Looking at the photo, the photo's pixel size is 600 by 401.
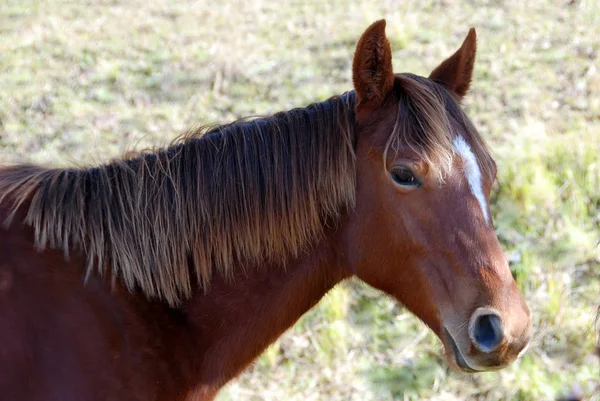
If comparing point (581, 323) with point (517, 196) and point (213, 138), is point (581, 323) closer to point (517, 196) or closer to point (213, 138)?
point (517, 196)

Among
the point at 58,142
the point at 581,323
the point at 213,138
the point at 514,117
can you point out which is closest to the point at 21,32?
the point at 58,142

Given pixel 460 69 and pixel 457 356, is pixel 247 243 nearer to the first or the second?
pixel 457 356

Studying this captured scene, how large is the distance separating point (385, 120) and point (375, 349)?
2614mm

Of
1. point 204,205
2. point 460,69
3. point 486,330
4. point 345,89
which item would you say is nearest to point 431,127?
point 460,69

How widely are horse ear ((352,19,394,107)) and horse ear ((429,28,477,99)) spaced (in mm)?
419

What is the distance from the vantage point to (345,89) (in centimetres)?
727

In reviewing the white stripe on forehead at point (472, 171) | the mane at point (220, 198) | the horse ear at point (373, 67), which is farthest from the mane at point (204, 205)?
the white stripe on forehead at point (472, 171)

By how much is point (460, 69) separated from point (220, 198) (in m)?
1.27

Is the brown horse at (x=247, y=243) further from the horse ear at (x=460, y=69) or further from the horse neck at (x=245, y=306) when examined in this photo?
the horse ear at (x=460, y=69)

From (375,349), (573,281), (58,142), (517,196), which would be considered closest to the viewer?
(375,349)

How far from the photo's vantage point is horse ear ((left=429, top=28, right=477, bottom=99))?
114 inches

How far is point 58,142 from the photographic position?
6566 mm

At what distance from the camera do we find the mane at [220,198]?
258 centimetres

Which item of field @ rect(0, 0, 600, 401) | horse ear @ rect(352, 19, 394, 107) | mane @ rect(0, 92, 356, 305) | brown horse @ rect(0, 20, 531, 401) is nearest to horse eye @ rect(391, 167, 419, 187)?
brown horse @ rect(0, 20, 531, 401)
